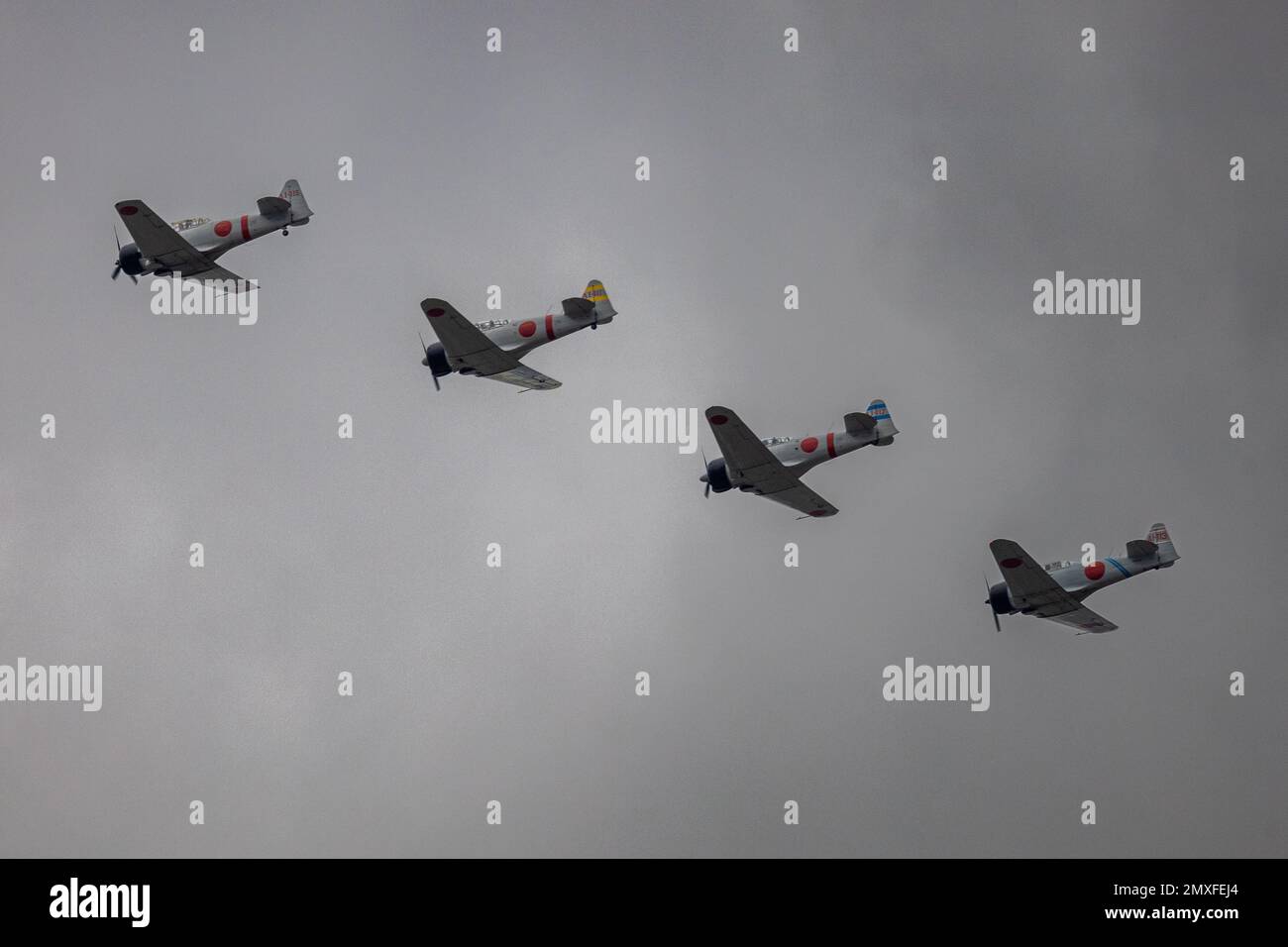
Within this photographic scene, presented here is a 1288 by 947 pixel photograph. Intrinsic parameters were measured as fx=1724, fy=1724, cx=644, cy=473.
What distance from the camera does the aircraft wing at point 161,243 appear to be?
2331 inches

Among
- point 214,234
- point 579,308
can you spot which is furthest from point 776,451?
point 214,234

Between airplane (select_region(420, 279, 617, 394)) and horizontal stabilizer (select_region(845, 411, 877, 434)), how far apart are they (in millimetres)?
8924

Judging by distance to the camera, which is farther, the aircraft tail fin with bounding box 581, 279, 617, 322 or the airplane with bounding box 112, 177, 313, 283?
the airplane with bounding box 112, 177, 313, 283

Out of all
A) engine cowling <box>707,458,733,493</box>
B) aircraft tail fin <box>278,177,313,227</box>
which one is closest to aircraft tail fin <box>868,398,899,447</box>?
engine cowling <box>707,458,733,493</box>

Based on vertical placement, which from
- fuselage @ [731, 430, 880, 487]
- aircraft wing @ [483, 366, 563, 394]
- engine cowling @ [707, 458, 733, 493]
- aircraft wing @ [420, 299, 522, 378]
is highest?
aircraft wing @ [420, 299, 522, 378]

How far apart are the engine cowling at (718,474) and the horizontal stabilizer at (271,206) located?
1754cm

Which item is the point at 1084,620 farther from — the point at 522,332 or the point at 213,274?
the point at 213,274

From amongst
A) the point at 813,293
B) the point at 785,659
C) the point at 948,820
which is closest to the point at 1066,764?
the point at 948,820

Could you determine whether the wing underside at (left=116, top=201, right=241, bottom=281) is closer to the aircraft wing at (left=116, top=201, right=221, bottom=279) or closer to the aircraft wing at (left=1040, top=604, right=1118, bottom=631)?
the aircraft wing at (left=116, top=201, right=221, bottom=279)

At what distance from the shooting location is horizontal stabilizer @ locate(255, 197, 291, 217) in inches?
2376

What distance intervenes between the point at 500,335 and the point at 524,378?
2.83 meters

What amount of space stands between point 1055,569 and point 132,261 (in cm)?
3501

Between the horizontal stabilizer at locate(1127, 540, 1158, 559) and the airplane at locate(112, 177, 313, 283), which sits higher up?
the airplane at locate(112, 177, 313, 283)

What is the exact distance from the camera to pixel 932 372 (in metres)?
82.1
